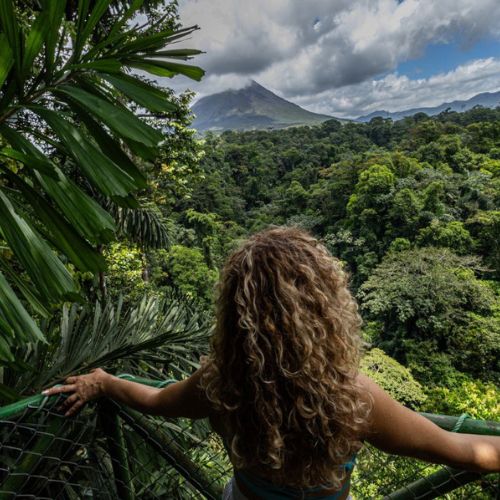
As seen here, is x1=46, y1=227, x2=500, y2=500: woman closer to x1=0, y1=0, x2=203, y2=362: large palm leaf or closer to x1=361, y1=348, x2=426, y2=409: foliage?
x1=0, y1=0, x2=203, y2=362: large palm leaf

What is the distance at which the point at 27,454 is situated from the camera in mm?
1012

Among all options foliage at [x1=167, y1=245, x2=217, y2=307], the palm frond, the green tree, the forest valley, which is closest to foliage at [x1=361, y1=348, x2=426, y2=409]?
the forest valley

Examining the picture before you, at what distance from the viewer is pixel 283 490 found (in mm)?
771

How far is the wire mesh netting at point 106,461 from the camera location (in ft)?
3.16

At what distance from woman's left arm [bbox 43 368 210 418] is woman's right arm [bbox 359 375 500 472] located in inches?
14.8

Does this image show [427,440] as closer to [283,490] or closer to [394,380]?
[283,490]

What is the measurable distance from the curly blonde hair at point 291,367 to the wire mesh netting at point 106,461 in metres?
0.21

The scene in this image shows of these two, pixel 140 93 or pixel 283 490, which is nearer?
pixel 283 490

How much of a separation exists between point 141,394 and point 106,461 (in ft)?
1.23

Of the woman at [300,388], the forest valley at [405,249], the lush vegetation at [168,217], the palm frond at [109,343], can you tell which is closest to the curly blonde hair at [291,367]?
the woman at [300,388]

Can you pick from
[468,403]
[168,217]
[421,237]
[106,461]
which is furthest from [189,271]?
[106,461]

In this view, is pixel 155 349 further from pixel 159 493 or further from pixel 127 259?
pixel 127 259

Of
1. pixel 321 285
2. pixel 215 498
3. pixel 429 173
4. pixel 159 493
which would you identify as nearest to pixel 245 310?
pixel 321 285

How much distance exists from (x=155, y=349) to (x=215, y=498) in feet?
2.50
